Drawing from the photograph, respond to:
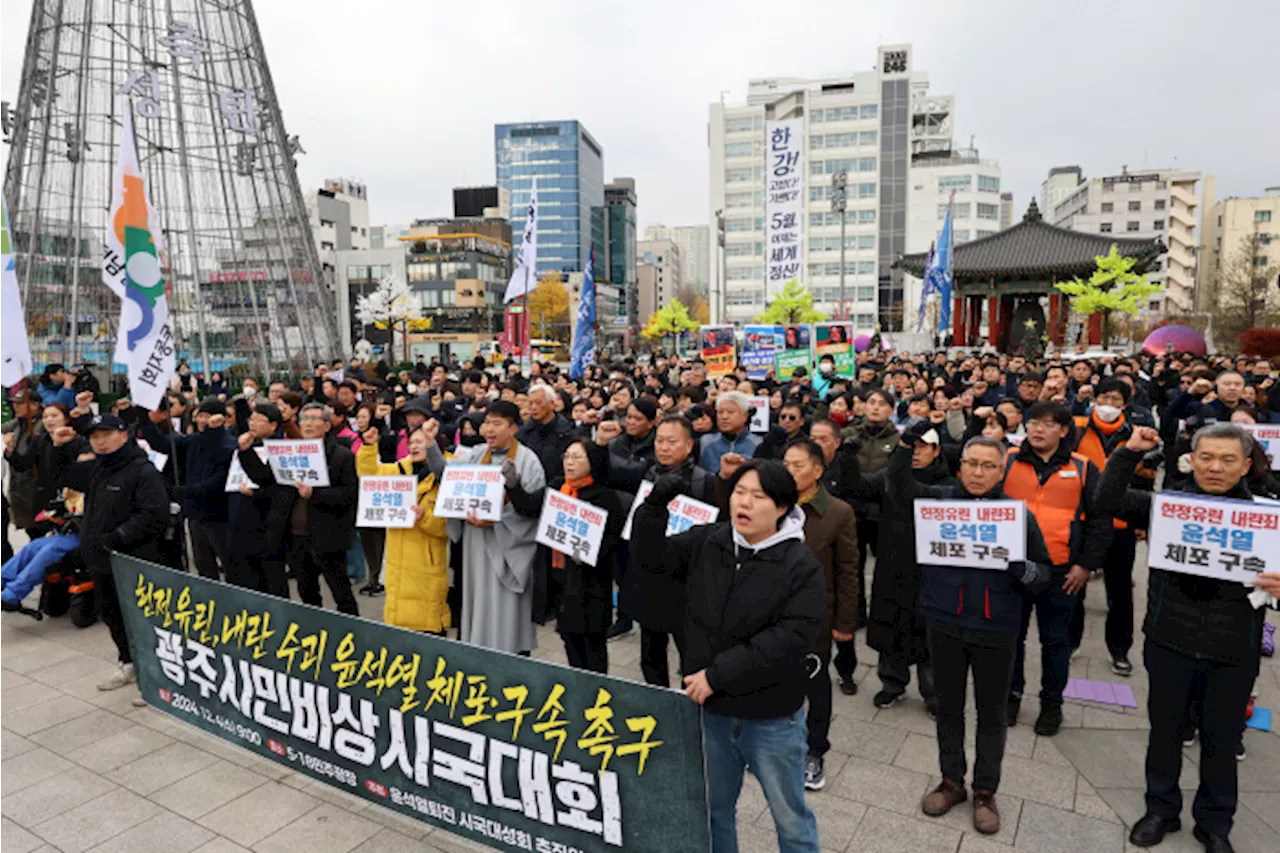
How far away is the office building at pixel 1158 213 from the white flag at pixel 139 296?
3523 inches

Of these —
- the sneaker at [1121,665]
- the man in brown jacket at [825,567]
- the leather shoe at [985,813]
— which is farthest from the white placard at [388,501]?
the sneaker at [1121,665]

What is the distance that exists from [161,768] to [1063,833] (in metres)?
5.18

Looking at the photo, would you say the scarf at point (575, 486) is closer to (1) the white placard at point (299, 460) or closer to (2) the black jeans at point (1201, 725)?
(1) the white placard at point (299, 460)

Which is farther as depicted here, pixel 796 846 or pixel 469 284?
pixel 469 284

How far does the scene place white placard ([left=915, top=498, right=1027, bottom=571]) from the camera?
3838 mm

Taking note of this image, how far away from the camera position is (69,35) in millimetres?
19641

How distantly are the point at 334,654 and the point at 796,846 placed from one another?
2.44 m

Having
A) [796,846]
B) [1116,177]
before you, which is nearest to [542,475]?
[796,846]

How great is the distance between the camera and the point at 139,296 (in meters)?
6.21

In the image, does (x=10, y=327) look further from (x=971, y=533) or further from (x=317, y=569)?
(x=971, y=533)

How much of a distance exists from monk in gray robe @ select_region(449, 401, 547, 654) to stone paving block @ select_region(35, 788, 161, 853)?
79.8 inches

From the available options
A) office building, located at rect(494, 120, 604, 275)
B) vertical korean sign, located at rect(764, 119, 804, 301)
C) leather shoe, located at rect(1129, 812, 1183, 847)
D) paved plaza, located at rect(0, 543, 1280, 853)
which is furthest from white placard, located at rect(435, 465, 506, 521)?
office building, located at rect(494, 120, 604, 275)

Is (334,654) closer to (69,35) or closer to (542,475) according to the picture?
(542,475)

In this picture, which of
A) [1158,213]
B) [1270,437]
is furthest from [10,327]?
[1158,213]
